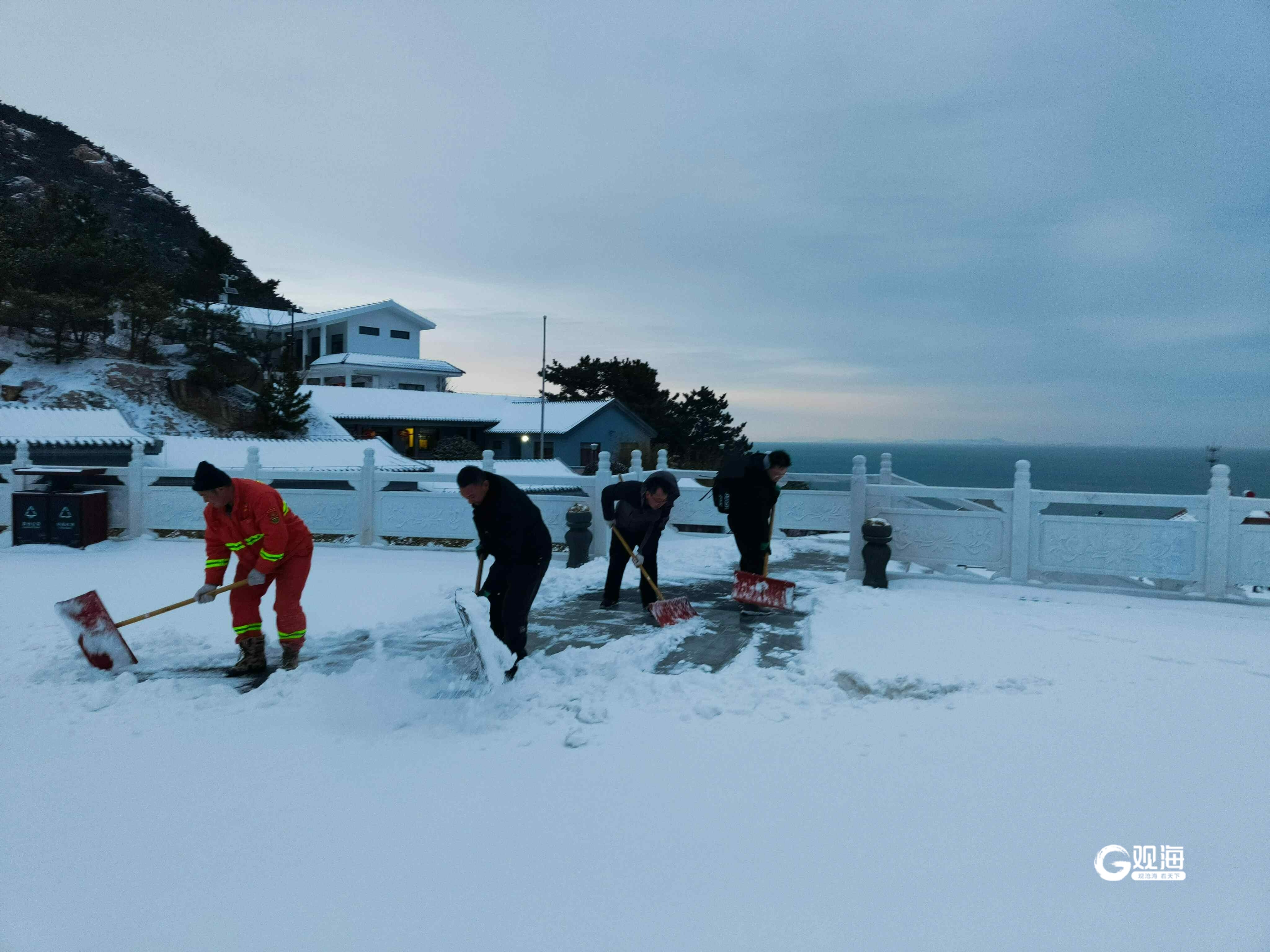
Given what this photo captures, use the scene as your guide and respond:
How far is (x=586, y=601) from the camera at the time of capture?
24.4 feet

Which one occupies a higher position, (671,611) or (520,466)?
(520,466)

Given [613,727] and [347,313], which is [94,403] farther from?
[613,727]

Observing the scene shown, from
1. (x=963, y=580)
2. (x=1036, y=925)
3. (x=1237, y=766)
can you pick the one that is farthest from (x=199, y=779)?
(x=963, y=580)

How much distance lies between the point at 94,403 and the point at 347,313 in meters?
16.7

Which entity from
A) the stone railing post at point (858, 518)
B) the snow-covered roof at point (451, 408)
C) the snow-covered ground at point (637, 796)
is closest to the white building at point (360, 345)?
the snow-covered roof at point (451, 408)

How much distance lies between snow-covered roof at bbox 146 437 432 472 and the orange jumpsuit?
1147cm

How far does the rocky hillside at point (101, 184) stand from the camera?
5769 centimetres

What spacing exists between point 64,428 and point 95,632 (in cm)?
1594

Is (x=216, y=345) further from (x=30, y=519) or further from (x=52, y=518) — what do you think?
(x=52, y=518)

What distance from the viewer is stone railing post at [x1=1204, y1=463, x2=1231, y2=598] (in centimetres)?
753

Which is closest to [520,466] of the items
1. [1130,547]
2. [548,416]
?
[548,416]

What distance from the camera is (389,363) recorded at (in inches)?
1501

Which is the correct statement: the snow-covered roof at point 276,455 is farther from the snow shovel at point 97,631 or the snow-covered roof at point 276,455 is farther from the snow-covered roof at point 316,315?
the snow-covered roof at point 316,315

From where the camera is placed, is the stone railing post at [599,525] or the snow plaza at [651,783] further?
the stone railing post at [599,525]
